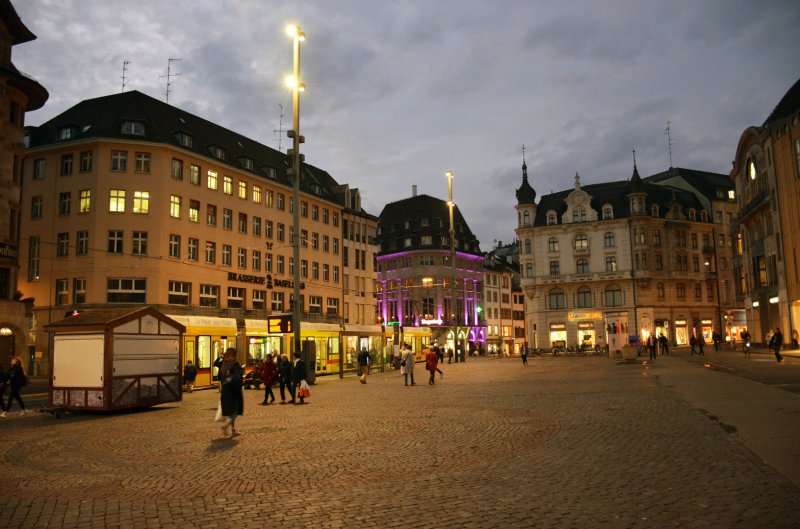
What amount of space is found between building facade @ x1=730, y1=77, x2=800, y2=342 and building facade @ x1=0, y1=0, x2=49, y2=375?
1827 inches

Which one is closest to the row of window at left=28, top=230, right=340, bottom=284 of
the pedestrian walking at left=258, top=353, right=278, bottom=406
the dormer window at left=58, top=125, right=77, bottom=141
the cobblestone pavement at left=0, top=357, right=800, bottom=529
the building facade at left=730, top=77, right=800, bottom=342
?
the dormer window at left=58, top=125, right=77, bottom=141

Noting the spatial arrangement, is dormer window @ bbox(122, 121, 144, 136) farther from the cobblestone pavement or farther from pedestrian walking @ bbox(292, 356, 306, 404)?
the cobblestone pavement

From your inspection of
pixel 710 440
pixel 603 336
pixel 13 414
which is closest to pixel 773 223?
pixel 603 336

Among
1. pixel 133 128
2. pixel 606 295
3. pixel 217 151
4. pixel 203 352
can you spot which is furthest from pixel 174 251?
pixel 606 295

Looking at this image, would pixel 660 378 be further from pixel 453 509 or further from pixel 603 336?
pixel 603 336

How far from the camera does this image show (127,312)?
20.5m

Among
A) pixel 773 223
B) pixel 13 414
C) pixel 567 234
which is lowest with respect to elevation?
pixel 13 414

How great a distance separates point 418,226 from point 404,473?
293 feet

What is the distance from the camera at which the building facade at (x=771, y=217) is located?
44.0 m

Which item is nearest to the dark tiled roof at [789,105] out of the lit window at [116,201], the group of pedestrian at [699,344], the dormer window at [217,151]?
the group of pedestrian at [699,344]

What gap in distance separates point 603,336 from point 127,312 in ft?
233

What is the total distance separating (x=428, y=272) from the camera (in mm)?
92812

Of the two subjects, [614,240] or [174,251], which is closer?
[174,251]

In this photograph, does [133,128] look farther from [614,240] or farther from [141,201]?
[614,240]
